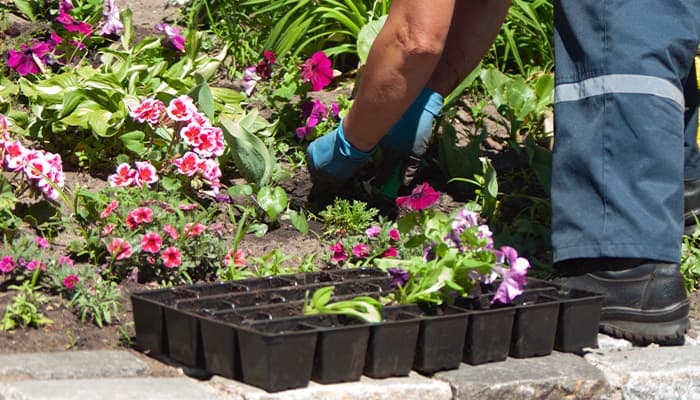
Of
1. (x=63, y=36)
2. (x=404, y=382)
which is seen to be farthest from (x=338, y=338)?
(x=63, y=36)

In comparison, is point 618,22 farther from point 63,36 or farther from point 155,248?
point 63,36

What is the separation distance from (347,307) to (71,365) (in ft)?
1.94

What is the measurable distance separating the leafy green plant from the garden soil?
335 millimetres

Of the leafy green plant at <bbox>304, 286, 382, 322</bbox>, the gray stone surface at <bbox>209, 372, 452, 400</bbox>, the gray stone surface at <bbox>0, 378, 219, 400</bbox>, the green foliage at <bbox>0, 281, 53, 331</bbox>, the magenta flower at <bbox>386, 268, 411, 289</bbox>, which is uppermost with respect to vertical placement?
the magenta flower at <bbox>386, 268, 411, 289</bbox>

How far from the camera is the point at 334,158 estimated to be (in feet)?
10.8

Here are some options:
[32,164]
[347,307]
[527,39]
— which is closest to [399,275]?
[347,307]

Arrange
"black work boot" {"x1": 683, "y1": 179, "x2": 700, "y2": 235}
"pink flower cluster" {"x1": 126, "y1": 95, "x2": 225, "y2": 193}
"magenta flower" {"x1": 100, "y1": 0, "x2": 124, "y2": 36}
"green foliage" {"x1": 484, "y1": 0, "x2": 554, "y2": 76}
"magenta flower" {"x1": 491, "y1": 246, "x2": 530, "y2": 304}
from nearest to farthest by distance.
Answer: "magenta flower" {"x1": 491, "y1": 246, "x2": 530, "y2": 304}
"pink flower cluster" {"x1": 126, "y1": 95, "x2": 225, "y2": 193}
"black work boot" {"x1": 683, "y1": 179, "x2": 700, "y2": 235}
"magenta flower" {"x1": 100, "y1": 0, "x2": 124, "y2": 36}
"green foliage" {"x1": 484, "y1": 0, "x2": 554, "y2": 76}

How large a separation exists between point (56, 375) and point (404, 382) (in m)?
0.73

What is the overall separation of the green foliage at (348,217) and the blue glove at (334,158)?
3.4 inches

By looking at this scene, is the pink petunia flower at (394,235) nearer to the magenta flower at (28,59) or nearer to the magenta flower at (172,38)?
the magenta flower at (172,38)

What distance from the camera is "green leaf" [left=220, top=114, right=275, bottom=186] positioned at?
10.9 ft

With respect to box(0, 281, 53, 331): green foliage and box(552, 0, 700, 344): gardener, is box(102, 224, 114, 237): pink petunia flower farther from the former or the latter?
box(552, 0, 700, 344): gardener

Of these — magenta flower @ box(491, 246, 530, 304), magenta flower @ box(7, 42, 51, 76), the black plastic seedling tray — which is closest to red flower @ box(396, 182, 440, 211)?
the black plastic seedling tray

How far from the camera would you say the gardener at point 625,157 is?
264cm
